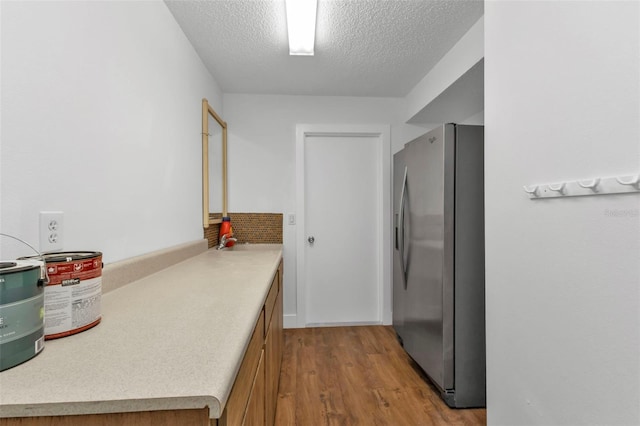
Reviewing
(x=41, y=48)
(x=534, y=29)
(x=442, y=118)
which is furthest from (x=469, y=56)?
(x=41, y=48)

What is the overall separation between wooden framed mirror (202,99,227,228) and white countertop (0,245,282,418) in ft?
4.64

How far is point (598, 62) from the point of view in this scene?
855 millimetres

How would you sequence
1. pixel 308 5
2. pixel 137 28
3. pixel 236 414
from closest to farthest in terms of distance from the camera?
1. pixel 236 414
2. pixel 137 28
3. pixel 308 5

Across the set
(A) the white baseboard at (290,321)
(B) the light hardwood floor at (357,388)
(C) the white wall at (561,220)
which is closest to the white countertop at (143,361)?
(C) the white wall at (561,220)

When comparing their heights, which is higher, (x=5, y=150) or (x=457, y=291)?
(x=5, y=150)

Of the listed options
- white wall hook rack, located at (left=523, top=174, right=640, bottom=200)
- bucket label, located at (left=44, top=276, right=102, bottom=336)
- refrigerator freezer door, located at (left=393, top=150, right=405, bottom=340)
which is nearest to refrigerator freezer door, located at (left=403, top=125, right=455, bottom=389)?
refrigerator freezer door, located at (left=393, top=150, right=405, bottom=340)

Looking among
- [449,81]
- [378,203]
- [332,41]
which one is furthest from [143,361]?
[378,203]

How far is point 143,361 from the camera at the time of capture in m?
0.61

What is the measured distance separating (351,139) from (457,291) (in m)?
1.89

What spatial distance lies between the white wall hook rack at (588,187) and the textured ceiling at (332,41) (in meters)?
1.28

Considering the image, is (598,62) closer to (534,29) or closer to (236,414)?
(534,29)

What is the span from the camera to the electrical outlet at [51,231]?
901mm

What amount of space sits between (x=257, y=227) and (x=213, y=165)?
770mm

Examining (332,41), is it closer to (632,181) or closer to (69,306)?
(632,181)
